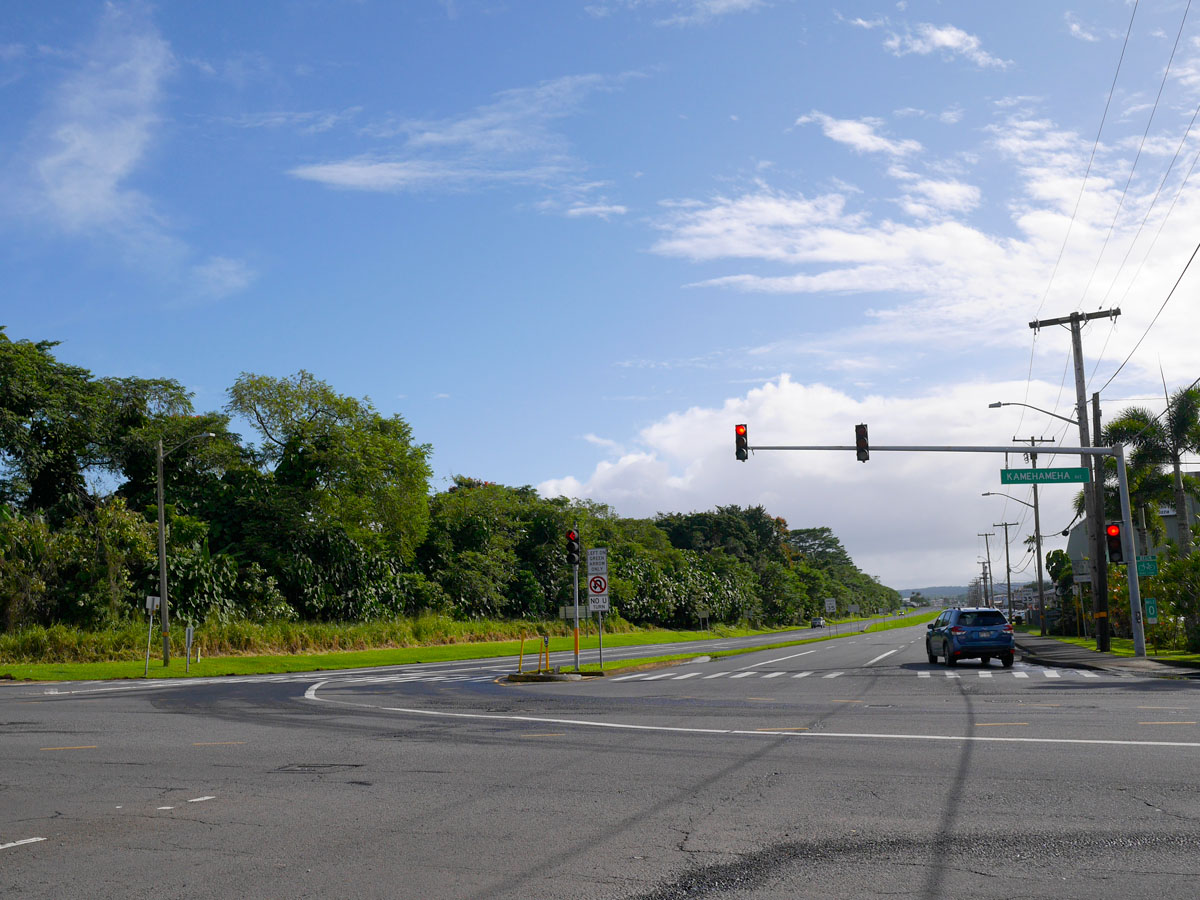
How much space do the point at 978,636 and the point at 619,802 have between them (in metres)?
22.8

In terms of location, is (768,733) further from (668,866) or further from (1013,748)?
(668,866)

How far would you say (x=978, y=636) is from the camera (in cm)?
2889

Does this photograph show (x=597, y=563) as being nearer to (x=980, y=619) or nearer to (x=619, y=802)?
(x=980, y=619)

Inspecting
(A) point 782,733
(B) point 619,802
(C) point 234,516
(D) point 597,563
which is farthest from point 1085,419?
(C) point 234,516

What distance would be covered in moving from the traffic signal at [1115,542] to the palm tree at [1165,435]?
22006 millimetres

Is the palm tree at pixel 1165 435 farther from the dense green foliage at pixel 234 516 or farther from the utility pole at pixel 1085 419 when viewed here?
the dense green foliage at pixel 234 516

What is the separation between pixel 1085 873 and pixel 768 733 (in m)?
7.58

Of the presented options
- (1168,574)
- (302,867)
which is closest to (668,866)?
(302,867)

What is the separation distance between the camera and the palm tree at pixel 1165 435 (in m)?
48.9

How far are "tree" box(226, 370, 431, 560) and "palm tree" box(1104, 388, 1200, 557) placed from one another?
38273 millimetres

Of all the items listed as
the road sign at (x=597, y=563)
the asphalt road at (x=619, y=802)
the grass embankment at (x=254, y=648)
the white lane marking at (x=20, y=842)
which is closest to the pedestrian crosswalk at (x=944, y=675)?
the road sign at (x=597, y=563)

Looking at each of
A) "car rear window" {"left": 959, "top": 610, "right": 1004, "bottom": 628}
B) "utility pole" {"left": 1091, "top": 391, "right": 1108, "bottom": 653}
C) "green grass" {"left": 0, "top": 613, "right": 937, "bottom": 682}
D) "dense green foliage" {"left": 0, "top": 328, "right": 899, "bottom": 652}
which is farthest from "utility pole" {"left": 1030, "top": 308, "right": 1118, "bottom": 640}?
"dense green foliage" {"left": 0, "top": 328, "right": 899, "bottom": 652}

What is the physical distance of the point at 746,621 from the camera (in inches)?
4729

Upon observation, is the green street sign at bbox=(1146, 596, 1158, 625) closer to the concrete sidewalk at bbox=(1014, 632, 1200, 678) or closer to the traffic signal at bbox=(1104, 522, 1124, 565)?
the concrete sidewalk at bbox=(1014, 632, 1200, 678)
